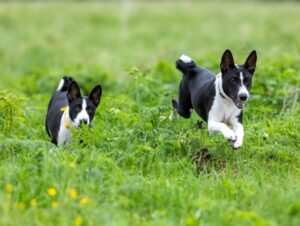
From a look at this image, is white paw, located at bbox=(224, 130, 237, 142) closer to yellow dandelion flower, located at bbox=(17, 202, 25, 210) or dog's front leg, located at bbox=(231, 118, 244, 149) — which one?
dog's front leg, located at bbox=(231, 118, 244, 149)

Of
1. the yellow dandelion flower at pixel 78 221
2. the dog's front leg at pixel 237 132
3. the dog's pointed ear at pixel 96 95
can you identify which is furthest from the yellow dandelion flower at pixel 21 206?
the dog's front leg at pixel 237 132

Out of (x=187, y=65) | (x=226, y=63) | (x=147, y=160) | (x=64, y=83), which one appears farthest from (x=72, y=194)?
(x=64, y=83)

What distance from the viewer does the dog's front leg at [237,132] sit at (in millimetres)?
7148

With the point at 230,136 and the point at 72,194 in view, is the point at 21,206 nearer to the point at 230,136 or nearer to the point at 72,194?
the point at 72,194

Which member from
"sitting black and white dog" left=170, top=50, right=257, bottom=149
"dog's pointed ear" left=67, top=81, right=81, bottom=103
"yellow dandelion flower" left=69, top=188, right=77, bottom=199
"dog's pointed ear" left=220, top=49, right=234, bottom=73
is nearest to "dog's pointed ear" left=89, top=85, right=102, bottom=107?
"dog's pointed ear" left=67, top=81, right=81, bottom=103

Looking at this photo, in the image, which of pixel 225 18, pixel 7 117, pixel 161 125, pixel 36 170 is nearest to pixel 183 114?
pixel 161 125

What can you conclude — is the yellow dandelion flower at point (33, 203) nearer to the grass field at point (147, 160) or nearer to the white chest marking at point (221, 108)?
the grass field at point (147, 160)

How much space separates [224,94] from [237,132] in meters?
0.43

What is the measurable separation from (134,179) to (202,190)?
632mm

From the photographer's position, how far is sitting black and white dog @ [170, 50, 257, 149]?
7.14 meters

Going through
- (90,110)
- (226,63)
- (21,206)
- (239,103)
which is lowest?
(21,206)

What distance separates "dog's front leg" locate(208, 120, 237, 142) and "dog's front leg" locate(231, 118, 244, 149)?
0.17 feet

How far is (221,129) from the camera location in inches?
285

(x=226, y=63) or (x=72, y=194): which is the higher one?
(x=226, y=63)
